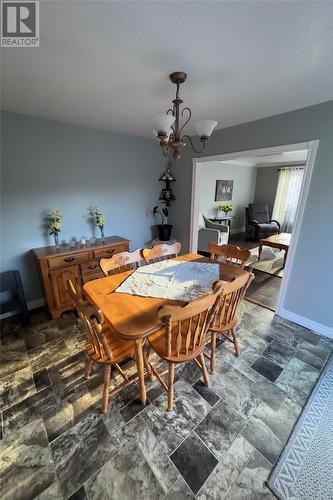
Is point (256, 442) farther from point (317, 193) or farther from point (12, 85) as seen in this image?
point (12, 85)

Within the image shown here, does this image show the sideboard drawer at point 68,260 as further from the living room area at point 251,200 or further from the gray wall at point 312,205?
the living room area at point 251,200

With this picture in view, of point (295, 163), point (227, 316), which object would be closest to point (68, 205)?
point (227, 316)

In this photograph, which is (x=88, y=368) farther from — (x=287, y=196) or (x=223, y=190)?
(x=287, y=196)

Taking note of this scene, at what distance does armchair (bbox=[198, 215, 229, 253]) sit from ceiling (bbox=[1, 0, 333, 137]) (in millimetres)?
2723

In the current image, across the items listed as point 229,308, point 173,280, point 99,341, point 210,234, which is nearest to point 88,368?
point 99,341

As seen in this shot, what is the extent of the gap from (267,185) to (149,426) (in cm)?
748

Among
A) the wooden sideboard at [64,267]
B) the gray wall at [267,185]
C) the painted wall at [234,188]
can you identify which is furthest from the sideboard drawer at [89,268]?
the gray wall at [267,185]

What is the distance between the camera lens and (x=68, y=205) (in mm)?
2791

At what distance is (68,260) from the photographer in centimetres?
246

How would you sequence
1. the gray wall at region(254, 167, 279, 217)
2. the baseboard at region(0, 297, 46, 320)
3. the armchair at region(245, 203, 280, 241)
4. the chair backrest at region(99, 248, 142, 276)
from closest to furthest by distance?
the chair backrest at region(99, 248, 142, 276) < the baseboard at region(0, 297, 46, 320) < the armchair at region(245, 203, 280, 241) < the gray wall at region(254, 167, 279, 217)

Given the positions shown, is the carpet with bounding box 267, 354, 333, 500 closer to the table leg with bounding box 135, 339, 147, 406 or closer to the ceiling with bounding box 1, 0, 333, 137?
the table leg with bounding box 135, 339, 147, 406

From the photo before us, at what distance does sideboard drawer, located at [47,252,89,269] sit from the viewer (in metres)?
2.35

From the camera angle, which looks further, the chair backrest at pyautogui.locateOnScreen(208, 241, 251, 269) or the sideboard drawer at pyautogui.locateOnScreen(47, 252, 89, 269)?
the sideboard drawer at pyautogui.locateOnScreen(47, 252, 89, 269)

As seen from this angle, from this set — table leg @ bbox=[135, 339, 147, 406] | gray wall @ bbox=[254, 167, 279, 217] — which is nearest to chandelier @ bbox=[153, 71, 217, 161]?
table leg @ bbox=[135, 339, 147, 406]
